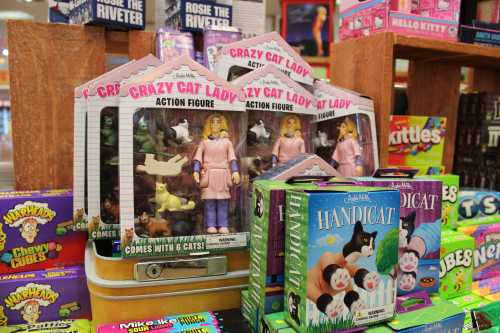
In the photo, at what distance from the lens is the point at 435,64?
1.80 m

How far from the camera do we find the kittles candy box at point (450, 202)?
1.29m

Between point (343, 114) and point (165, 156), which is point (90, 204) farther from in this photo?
point (343, 114)

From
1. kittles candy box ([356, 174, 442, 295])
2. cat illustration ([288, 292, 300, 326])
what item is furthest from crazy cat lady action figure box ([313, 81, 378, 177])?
cat illustration ([288, 292, 300, 326])

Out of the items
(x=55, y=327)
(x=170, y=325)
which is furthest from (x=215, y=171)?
(x=55, y=327)

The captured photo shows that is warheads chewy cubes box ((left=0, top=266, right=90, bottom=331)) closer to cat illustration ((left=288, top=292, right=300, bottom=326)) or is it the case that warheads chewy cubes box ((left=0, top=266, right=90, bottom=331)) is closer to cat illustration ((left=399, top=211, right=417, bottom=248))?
cat illustration ((left=288, top=292, right=300, bottom=326))

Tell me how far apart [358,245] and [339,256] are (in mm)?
48

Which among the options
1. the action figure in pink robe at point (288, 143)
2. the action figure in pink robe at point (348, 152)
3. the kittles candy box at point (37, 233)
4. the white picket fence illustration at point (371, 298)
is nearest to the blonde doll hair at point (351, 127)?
the action figure in pink robe at point (348, 152)

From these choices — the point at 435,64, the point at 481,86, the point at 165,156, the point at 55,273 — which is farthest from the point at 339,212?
the point at 481,86

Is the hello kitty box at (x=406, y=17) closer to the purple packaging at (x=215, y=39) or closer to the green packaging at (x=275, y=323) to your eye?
the purple packaging at (x=215, y=39)

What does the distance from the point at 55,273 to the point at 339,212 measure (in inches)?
33.0

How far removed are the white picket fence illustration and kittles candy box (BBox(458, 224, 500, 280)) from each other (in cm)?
53

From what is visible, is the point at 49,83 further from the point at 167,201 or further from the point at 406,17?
the point at 406,17

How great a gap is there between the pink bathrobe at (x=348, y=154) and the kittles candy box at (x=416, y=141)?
249mm

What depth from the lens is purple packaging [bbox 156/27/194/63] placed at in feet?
4.38
